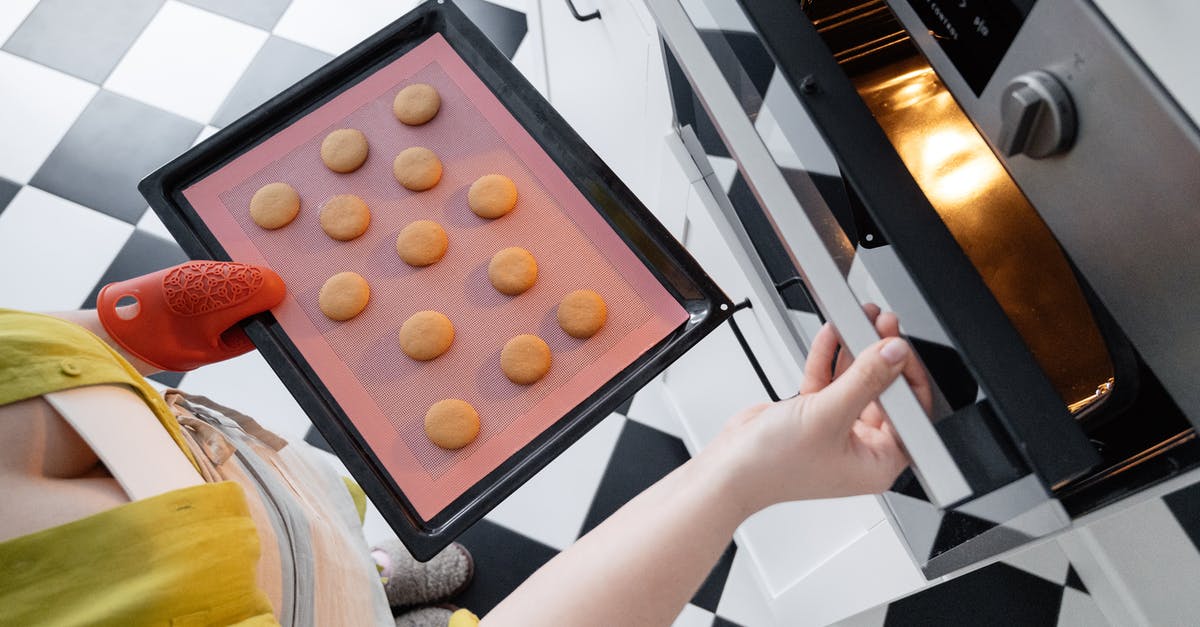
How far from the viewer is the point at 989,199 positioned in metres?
0.55

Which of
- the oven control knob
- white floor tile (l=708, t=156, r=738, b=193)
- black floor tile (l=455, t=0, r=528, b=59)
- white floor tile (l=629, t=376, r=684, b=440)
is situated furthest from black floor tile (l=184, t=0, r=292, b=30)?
the oven control knob

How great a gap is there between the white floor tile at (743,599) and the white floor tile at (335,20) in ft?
4.57

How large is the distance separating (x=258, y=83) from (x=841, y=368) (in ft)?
5.18

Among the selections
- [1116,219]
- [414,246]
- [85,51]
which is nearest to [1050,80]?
[1116,219]

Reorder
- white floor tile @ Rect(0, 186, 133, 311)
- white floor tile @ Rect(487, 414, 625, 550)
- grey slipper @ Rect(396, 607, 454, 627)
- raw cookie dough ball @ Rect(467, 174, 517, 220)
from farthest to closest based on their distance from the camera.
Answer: white floor tile @ Rect(0, 186, 133, 311) → white floor tile @ Rect(487, 414, 625, 550) → grey slipper @ Rect(396, 607, 454, 627) → raw cookie dough ball @ Rect(467, 174, 517, 220)

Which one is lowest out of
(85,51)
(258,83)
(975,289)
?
(975,289)

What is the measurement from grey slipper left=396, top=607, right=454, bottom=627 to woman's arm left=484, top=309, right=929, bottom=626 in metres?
0.71

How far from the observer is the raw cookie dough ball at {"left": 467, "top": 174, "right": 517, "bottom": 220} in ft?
2.75

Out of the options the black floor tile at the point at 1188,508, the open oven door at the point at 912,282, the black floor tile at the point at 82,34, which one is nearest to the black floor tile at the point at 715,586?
the black floor tile at the point at 1188,508

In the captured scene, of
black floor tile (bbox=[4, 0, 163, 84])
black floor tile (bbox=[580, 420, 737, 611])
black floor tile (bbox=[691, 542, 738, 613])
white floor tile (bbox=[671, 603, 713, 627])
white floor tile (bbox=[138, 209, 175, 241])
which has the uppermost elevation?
black floor tile (bbox=[4, 0, 163, 84])

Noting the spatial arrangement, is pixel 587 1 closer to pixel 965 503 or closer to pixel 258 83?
pixel 965 503

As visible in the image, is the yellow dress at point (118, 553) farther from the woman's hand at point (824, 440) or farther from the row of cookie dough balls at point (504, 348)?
the woman's hand at point (824, 440)

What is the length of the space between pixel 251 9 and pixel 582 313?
1470mm

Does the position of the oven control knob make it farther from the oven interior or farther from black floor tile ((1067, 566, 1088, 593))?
black floor tile ((1067, 566, 1088, 593))
